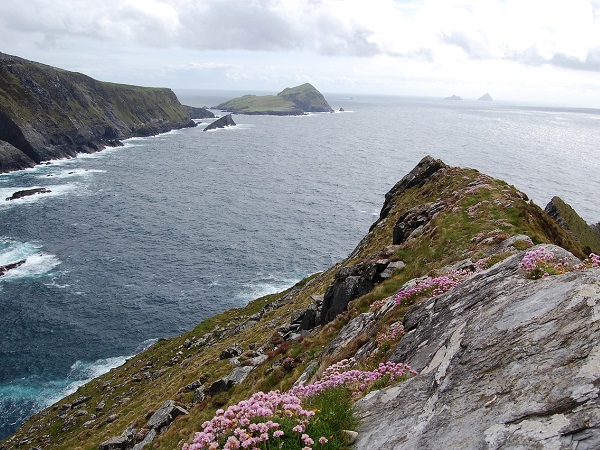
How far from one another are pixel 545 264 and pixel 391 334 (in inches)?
234

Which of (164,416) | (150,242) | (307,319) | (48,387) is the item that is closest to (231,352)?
(307,319)

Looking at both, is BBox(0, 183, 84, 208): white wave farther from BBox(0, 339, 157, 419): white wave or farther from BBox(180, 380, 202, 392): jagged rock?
BBox(180, 380, 202, 392): jagged rock

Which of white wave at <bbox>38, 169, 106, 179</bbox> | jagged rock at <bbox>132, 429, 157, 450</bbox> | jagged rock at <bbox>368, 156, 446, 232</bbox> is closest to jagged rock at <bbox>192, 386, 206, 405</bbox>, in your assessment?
jagged rock at <bbox>132, 429, 157, 450</bbox>

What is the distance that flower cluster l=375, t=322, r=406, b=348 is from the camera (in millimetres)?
16288

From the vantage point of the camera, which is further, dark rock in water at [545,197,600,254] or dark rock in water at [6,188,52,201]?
dark rock in water at [6,188,52,201]

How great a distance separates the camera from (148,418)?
32.1 metres

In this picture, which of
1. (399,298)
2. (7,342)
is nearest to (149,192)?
(7,342)

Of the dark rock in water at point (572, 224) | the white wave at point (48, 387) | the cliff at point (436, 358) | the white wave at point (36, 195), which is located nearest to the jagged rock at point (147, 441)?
the cliff at point (436, 358)

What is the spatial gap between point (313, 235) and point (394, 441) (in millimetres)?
97534

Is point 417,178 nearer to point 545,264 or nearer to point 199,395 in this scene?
point 199,395

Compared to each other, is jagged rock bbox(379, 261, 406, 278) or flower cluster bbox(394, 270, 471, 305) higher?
flower cluster bbox(394, 270, 471, 305)

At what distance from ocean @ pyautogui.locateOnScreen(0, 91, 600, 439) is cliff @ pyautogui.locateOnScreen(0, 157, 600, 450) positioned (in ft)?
71.2

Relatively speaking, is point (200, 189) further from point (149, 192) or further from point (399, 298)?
point (399, 298)

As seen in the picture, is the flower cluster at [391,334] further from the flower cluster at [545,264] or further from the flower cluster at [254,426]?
the flower cluster at [254,426]
